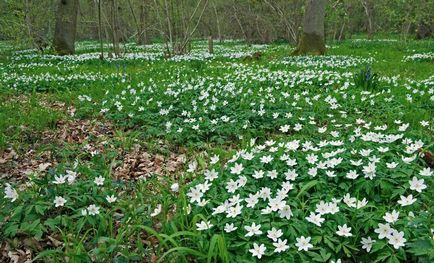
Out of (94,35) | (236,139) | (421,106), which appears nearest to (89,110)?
(236,139)

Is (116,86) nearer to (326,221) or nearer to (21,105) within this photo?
(21,105)

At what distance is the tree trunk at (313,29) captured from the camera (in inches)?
482

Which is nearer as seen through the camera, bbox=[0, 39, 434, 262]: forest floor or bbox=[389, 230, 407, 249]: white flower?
bbox=[389, 230, 407, 249]: white flower

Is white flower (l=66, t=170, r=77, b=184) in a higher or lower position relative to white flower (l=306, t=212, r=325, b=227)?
higher

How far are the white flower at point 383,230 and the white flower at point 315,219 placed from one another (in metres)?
0.33

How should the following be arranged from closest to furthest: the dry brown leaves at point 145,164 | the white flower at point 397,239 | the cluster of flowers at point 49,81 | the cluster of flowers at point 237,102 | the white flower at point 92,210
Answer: the white flower at point 397,239 < the white flower at point 92,210 < the dry brown leaves at point 145,164 < the cluster of flowers at point 237,102 < the cluster of flowers at point 49,81

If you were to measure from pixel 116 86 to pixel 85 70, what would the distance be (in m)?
3.20

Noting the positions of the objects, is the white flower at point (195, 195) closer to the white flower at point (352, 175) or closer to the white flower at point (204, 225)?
the white flower at point (204, 225)

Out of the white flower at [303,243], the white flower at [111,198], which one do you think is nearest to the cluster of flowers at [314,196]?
the white flower at [303,243]

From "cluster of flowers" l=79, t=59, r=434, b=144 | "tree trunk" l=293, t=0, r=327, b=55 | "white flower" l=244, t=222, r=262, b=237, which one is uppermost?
"tree trunk" l=293, t=0, r=327, b=55

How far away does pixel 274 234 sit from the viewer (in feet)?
7.63

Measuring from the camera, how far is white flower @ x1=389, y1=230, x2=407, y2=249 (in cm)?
217

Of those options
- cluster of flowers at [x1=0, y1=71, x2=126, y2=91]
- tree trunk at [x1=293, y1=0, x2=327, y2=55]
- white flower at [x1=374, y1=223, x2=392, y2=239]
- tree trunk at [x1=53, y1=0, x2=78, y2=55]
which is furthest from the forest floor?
tree trunk at [x1=53, y1=0, x2=78, y2=55]

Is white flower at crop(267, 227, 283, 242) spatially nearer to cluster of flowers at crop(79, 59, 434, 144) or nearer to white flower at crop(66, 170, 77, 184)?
white flower at crop(66, 170, 77, 184)
